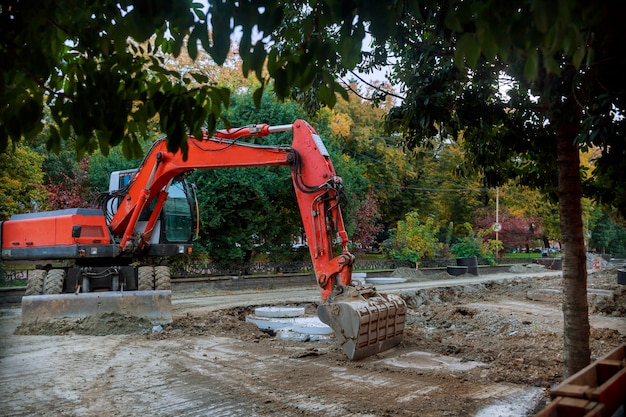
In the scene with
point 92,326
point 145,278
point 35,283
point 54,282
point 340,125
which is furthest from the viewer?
point 340,125

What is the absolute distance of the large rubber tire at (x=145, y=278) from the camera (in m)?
13.1

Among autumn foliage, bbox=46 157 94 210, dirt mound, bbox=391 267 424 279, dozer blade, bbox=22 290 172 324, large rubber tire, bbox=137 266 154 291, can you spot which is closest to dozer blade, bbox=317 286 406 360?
dozer blade, bbox=22 290 172 324

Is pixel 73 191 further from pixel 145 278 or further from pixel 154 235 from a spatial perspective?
pixel 145 278

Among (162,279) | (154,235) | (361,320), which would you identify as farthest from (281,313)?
(361,320)

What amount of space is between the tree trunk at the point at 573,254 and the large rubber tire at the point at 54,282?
34.3 ft

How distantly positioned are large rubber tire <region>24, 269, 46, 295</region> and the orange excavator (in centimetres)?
2

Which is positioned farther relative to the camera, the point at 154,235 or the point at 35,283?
the point at 154,235

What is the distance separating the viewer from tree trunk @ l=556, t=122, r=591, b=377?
6.29 m

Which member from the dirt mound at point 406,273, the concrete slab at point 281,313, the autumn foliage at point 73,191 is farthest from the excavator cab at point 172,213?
the dirt mound at point 406,273

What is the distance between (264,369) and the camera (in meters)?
8.30

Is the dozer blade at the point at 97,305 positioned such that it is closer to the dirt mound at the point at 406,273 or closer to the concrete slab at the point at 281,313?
the concrete slab at the point at 281,313

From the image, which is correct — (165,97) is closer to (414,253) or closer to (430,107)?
(430,107)

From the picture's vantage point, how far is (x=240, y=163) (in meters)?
11.6

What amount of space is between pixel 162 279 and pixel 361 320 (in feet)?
20.5
